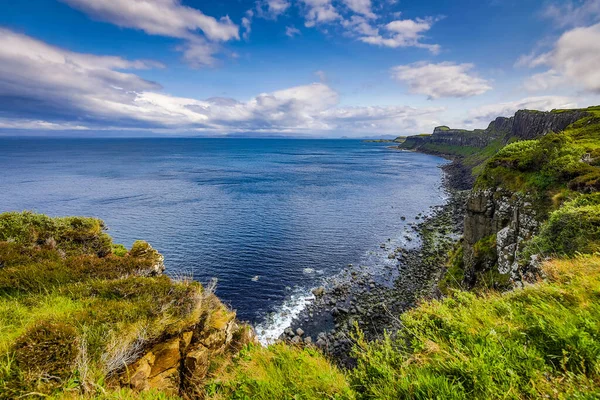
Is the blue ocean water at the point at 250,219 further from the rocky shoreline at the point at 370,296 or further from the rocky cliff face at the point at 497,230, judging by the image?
the rocky cliff face at the point at 497,230

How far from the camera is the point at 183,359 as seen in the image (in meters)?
10.9

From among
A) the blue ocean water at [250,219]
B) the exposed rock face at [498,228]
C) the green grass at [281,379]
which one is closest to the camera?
the green grass at [281,379]

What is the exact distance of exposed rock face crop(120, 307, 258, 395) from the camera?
934 centimetres

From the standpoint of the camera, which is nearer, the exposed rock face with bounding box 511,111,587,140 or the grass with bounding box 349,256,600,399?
the grass with bounding box 349,256,600,399


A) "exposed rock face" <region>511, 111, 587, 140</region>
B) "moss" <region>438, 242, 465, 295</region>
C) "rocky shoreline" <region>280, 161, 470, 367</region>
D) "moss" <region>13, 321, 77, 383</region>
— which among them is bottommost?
"rocky shoreline" <region>280, 161, 470, 367</region>

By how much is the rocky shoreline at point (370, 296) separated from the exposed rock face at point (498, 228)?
6053 mm

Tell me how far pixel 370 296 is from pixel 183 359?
29.9 meters

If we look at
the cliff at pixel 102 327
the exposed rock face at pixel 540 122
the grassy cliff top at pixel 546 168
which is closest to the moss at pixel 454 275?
the grassy cliff top at pixel 546 168

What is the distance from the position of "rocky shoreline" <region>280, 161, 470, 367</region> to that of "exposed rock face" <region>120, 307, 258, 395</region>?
11175mm

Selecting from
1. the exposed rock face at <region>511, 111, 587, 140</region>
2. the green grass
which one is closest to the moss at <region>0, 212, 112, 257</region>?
the green grass

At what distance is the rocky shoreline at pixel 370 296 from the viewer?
2941cm

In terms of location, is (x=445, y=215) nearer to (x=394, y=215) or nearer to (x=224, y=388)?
(x=394, y=215)

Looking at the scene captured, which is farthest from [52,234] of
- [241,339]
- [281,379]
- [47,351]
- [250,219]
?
[250,219]

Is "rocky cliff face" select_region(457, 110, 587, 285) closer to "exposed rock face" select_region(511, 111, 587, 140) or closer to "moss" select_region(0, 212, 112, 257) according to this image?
"moss" select_region(0, 212, 112, 257)
